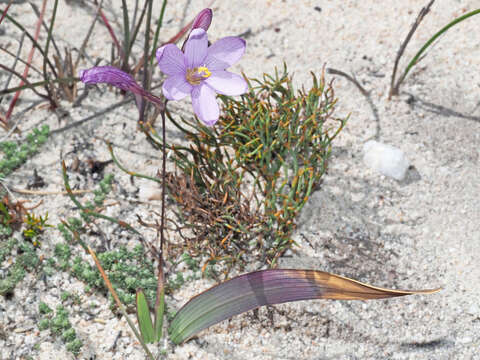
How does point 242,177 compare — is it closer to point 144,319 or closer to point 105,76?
point 144,319

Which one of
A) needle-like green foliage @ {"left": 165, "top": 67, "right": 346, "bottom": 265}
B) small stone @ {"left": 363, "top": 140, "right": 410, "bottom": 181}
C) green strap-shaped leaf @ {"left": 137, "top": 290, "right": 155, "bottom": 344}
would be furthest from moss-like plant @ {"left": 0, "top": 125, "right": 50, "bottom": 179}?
small stone @ {"left": 363, "top": 140, "right": 410, "bottom": 181}

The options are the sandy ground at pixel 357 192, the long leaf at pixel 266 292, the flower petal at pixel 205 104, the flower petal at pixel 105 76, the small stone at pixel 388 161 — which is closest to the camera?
the flower petal at pixel 105 76

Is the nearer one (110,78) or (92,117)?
(110,78)

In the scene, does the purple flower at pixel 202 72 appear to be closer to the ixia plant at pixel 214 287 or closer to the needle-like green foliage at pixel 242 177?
the ixia plant at pixel 214 287

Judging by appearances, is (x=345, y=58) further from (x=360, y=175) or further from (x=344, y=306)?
(x=344, y=306)

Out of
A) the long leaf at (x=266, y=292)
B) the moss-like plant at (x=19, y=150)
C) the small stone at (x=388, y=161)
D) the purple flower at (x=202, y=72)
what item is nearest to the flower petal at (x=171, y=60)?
the purple flower at (x=202, y=72)

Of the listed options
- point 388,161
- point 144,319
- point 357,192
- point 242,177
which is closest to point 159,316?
point 144,319
